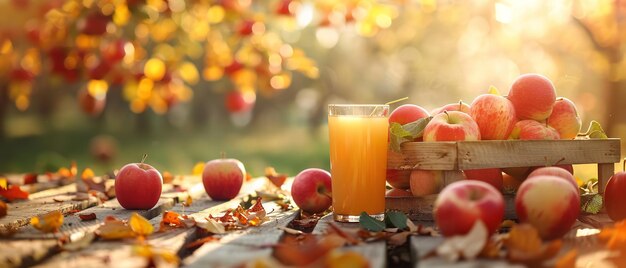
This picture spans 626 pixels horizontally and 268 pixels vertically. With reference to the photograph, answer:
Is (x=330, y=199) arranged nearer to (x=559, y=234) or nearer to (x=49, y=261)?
(x=559, y=234)

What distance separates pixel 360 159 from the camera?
2.11 m

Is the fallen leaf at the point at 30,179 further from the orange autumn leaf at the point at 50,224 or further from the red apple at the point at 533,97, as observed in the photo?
the red apple at the point at 533,97

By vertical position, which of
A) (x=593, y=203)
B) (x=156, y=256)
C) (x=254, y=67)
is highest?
(x=254, y=67)

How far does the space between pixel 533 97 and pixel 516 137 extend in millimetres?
144

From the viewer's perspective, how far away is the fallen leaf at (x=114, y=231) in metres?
1.80

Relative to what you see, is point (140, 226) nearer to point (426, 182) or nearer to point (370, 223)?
point (370, 223)

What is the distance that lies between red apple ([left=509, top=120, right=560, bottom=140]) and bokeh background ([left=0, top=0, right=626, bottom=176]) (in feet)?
2.64

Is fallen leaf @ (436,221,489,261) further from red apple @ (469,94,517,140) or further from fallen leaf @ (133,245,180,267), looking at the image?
red apple @ (469,94,517,140)

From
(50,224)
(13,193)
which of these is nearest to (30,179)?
(13,193)

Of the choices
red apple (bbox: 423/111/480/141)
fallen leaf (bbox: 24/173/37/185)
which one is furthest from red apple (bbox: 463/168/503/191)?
fallen leaf (bbox: 24/173/37/185)

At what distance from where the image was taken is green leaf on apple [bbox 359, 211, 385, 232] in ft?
6.29

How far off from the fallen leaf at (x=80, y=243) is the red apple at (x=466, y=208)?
0.88 m

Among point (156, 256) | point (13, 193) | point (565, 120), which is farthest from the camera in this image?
point (13, 193)

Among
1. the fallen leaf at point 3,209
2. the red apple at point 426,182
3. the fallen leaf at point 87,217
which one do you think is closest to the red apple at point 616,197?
the red apple at point 426,182
